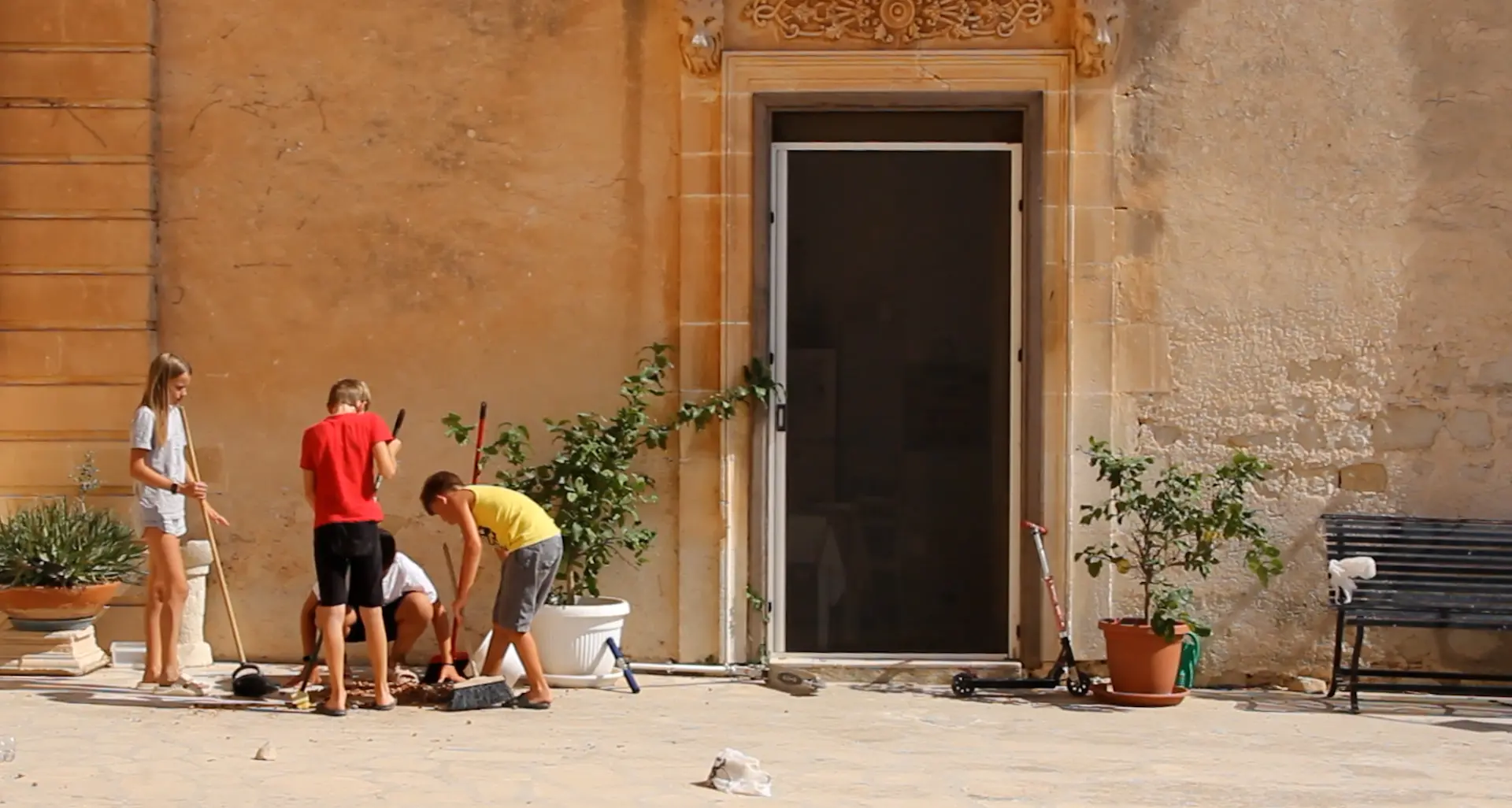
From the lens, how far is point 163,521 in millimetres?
7523

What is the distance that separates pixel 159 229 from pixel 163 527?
5.47 feet

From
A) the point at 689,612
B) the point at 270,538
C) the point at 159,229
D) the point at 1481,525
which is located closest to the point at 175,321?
the point at 159,229

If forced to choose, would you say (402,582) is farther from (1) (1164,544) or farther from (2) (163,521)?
(1) (1164,544)

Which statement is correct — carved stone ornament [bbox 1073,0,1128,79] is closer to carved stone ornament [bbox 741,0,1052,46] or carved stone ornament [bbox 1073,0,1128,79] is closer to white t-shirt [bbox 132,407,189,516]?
carved stone ornament [bbox 741,0,1052,46]

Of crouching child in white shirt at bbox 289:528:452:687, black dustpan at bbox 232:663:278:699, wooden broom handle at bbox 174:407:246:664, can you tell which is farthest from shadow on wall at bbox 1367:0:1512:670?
wooden broom handle at bbox 174:407:246:664

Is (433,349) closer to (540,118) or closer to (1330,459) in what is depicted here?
(540,118)

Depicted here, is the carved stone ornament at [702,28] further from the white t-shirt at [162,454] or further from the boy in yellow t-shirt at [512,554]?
the white t-shirt at [162,454]

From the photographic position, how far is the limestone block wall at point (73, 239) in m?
8.34

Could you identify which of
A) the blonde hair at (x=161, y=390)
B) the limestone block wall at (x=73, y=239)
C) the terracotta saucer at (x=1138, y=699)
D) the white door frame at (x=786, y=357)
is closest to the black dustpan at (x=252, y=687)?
the blonde hair at (x=161, y=390)

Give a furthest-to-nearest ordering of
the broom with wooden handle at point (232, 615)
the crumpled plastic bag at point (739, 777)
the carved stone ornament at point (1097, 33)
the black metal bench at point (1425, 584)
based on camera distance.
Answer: the carved stone ornament at point (1097, 33) → the black metal bench at point (1425, 584) → the broom with wooden handle at point (232, 615) → the crumpled plastic bag at point (739, 777)

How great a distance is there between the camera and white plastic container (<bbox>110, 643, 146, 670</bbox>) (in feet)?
27.0

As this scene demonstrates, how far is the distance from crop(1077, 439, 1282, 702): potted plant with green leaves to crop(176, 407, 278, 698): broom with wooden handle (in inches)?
142

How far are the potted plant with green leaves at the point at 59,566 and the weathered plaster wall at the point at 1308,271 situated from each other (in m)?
4.54

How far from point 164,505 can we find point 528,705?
180 cm
